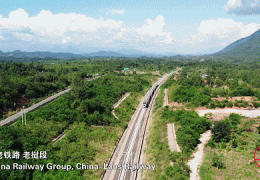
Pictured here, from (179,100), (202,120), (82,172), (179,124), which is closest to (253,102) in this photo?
(179,100)

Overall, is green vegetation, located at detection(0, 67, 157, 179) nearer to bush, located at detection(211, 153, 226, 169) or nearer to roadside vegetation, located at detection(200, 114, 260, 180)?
roadside vegetation, located at detection(200, 114, 260, 180)

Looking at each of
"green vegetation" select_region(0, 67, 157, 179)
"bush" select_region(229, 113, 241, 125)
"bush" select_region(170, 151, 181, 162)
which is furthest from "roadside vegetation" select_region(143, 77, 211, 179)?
"green vegetation" select_region(0, 67, 157, 179)

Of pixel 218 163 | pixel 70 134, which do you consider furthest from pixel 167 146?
pixel 70 134

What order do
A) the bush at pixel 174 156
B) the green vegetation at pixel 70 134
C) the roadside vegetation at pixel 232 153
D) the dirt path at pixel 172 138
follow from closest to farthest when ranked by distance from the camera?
the roadside vegetation at pixel 232 153 → the green vegetation at pixel 70 134 → the bush at pixel 174 156 → the dirt path at pixel 172 138

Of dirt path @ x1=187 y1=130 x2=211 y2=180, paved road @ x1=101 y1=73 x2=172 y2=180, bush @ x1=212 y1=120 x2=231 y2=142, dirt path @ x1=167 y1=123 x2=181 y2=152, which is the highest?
bush @ x1=212 y1=120 x2=231 y2=142

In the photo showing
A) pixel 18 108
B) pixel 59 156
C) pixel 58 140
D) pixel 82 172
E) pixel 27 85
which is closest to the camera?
pixel 82 172

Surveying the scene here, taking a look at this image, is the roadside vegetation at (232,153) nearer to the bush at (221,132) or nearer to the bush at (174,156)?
the bush at (221,132)

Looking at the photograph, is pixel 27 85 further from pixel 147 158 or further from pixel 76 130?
pixel 147 158

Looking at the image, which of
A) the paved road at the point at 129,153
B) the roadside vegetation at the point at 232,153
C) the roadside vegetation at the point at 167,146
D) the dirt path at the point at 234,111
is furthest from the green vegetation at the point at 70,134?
the dirt path at the point at 234,111
